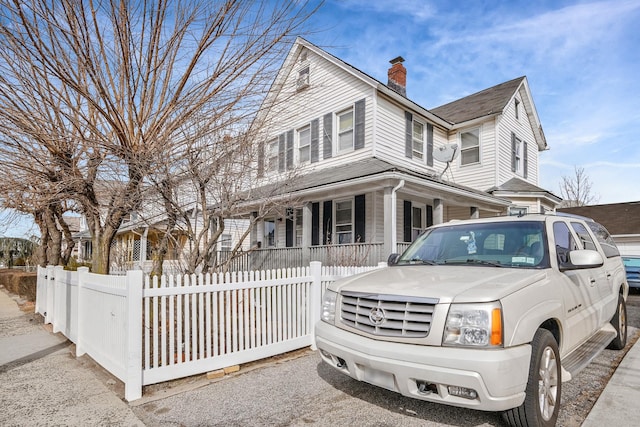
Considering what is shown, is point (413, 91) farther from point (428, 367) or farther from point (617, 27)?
point (428, 367)

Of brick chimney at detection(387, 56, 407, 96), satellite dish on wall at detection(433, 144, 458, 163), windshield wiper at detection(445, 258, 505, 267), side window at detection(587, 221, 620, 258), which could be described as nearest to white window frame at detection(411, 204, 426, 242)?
satellite dish on wall at detection(433, 144, 458, 163)

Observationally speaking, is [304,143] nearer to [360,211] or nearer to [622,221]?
[360,211]

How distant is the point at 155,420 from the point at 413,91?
14109 mm

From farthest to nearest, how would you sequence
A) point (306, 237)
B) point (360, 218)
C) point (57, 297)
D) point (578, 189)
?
point (578, 189) → point (360, 218) → point (306, 237) → point (57, 297)

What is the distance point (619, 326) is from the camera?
4922 mm

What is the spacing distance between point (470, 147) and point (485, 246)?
1243 centimetres

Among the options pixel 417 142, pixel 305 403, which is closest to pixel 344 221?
pixel 417 142

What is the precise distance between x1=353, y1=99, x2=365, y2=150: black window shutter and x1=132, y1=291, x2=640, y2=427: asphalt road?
29.4ft

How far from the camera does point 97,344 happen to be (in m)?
4.67

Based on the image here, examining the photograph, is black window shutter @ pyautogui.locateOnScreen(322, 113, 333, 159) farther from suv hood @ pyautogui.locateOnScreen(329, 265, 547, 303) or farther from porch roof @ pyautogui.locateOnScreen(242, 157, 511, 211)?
suv hood @ pyautogui.locateOnScreen(329, 265, 547, 303)

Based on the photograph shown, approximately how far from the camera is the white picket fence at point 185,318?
3859mm

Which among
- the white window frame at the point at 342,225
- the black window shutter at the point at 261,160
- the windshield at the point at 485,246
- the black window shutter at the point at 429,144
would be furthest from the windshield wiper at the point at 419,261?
the black window shutter at the point at 429,144

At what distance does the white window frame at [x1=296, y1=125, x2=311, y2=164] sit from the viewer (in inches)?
560

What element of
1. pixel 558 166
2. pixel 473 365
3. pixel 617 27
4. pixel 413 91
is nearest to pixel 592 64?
pixel 617 27
